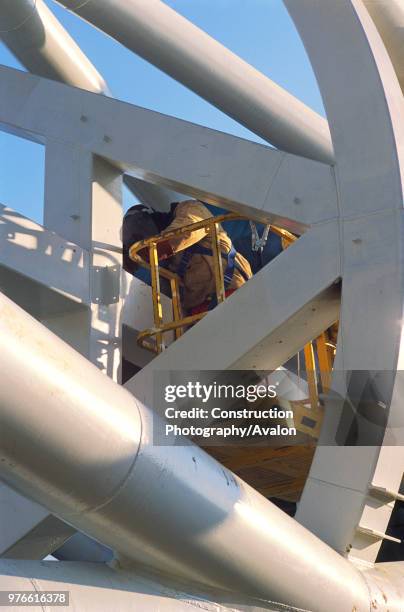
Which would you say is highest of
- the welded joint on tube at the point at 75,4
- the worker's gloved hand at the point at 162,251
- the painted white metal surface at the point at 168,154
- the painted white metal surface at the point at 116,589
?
the welded joint on tube at the point at 75,4

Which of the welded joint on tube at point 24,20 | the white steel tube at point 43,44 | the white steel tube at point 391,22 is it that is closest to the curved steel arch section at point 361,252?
the white steel tube at point 391,22

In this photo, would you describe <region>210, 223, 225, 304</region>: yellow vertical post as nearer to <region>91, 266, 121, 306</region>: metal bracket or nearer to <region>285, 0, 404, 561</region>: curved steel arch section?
<region>91, 266, 121, 306</region>: metal bracket

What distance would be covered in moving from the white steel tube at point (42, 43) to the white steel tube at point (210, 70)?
920mm

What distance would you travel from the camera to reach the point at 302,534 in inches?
252

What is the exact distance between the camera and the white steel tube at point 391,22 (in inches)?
388

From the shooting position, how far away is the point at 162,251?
10398mm

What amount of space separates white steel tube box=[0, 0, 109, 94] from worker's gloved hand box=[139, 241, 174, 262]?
6.93 ft

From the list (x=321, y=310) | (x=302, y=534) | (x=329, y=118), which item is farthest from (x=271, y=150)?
(x=302, y=534)

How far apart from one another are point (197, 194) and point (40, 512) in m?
2.89

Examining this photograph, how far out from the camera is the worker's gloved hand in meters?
10.3

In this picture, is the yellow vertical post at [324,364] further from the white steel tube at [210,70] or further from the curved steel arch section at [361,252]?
the white steel tube at [210,70]

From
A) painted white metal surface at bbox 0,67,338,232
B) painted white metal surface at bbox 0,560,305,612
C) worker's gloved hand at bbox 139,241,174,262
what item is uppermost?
painted white metal surface at bbox 0,67,338,232

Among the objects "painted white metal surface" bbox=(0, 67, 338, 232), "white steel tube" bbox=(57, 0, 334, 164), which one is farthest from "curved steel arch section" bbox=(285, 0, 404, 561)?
"white steel tube" bbox=(57, 0, 334, 164)

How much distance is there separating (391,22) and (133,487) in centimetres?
616
